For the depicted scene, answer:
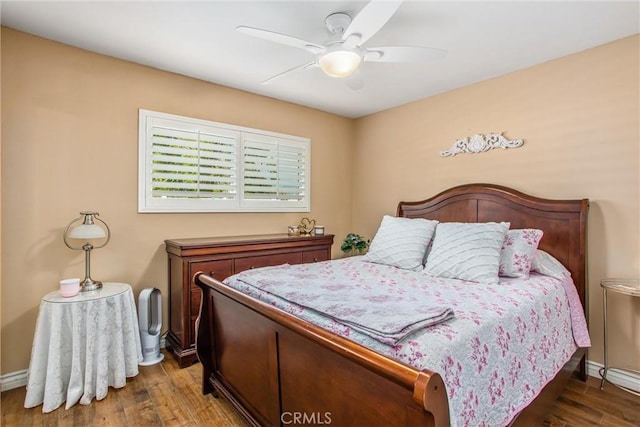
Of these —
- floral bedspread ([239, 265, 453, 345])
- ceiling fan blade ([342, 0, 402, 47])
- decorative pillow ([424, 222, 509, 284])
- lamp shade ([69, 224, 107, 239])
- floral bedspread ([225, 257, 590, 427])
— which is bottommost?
floral bedspread ([225, 257, 590, 427])

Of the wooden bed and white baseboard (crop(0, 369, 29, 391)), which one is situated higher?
the wooden bed

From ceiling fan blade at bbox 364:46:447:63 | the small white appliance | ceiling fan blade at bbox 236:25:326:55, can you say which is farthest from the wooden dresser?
ceiling fan blade at bbox 364:46:447:63

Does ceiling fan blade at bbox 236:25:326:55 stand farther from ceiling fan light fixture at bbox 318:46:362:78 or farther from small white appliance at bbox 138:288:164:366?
small white appliance at bbox 138:288:164:366

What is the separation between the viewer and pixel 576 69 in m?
2.57

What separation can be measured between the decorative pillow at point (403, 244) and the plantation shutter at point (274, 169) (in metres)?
1.34

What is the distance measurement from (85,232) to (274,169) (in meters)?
1.90

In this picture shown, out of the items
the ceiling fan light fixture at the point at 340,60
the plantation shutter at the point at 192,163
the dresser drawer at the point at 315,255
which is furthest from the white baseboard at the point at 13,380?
the ceiling fan light fixture at the point at 340,60

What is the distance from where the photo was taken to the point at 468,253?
2.29 m

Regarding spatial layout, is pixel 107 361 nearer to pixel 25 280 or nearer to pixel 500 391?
pixel 25 280

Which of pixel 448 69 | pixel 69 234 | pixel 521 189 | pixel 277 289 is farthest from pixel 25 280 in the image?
pixel 521 189

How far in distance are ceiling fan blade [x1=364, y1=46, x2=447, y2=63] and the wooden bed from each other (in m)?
1.54

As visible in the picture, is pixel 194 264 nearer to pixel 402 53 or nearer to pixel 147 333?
pixel 147 333

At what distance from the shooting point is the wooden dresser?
103 inches

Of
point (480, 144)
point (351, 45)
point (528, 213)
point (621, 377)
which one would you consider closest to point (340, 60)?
point (351, 45)
